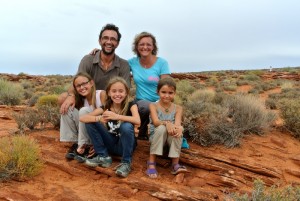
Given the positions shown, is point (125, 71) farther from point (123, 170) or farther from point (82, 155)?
point (123, 170)

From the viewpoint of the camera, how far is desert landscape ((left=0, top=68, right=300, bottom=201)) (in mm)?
Result: 4191

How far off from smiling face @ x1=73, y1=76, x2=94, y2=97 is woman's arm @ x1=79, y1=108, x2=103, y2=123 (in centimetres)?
46

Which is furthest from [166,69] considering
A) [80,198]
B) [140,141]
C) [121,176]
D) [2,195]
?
[2,195]

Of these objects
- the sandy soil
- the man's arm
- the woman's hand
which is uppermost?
the woman's hand

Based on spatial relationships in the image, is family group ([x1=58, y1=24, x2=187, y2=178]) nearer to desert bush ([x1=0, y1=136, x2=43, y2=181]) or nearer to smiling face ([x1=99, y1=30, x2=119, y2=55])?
smiling face ([x1=99, y1=30, x2=119, y2=55])

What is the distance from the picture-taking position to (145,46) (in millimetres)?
5434

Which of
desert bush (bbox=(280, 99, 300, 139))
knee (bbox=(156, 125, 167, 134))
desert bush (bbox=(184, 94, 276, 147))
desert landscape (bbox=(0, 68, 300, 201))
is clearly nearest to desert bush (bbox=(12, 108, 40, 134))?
desert landscape (bbox=(0, 68, 300, 201))

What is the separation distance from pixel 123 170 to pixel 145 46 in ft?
6.94

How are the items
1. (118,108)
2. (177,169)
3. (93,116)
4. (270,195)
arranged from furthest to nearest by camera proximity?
(118,108), (177,169), (93,116), (270,195)

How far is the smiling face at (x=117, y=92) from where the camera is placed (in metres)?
4.71

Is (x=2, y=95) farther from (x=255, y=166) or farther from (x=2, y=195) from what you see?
(x=255, y=166)

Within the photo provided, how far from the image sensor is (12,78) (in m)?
30.5

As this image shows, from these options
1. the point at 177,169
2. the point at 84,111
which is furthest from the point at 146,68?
the point at 177,169

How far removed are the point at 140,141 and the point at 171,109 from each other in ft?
3.83
